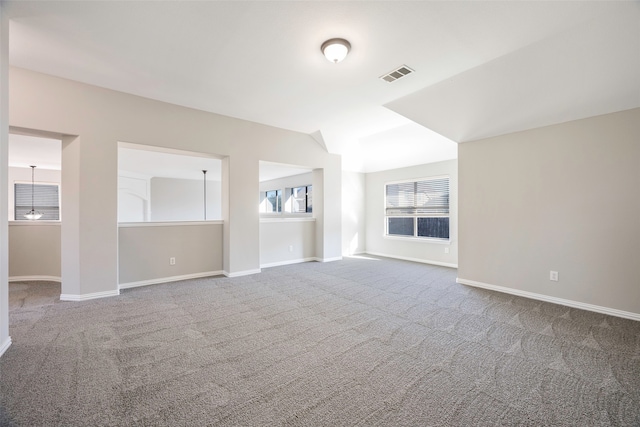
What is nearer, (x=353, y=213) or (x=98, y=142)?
(x=98, y=142)

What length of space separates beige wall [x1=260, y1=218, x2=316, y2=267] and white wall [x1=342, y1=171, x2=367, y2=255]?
133cm

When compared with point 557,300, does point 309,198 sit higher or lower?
higher

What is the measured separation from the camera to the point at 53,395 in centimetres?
166

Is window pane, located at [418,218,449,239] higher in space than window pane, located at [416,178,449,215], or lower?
lower

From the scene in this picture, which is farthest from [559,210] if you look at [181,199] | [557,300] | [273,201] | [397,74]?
[181,199]

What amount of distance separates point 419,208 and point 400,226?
728 mm

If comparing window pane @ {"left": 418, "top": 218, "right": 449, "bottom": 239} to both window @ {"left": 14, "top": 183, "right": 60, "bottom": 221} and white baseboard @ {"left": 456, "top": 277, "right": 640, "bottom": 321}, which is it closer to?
white baseboard @ {"left": 456, "top": 277, "right": 640, "bottom": 321}

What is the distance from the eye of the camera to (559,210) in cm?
336

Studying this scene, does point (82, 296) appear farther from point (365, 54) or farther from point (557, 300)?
point (557, 300)

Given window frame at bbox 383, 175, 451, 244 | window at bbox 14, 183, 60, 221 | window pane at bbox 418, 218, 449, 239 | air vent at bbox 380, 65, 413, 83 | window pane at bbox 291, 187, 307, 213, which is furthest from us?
window pane at bbox 291, 187, 307, 213

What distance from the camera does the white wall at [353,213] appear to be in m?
7.25

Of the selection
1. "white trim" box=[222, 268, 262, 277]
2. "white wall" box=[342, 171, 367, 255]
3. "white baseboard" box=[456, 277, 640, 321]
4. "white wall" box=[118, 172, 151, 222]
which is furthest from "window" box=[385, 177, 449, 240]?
"white wall" box=[118, 172, 151, 222]

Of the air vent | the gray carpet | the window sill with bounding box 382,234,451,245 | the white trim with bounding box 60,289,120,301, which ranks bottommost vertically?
the gray carpet

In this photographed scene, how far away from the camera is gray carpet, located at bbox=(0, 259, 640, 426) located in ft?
5.07
